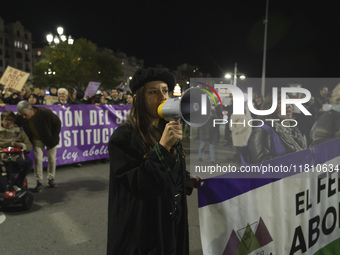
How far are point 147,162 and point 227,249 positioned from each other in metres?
0.91

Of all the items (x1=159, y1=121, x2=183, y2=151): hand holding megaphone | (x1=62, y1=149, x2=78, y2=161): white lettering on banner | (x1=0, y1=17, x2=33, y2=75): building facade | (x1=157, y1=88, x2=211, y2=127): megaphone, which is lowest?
(x1=62, y1=149, x2=78, y2=161): white lettering on banner

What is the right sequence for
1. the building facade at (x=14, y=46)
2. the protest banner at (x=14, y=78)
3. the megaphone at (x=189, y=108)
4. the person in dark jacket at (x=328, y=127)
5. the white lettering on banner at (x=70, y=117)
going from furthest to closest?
the building facade at (x=14, y=46)
the white lettering on banner at (x=70, y=117)
the protest banner at (x=14, y=78)
the person in dark jacket at (x=328, y=127)
the megaphone at (x=189, y=108)

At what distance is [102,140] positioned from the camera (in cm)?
804

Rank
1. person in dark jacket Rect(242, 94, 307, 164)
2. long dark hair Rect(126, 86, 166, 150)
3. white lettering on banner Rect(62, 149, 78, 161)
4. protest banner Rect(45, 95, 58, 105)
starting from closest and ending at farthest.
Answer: long dark hair Rect(126, 86, 166, 150)
person in dark jacket Rect(242, 94, 307, 164)
white lettering on banner Rect(62, 149, 78, 161)
protest banner Rect(45, 95, 58, 105)

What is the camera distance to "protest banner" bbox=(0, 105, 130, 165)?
7.17 meters

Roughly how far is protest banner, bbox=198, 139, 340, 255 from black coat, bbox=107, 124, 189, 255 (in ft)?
0.86

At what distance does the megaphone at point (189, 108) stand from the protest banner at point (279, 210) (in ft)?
1.76

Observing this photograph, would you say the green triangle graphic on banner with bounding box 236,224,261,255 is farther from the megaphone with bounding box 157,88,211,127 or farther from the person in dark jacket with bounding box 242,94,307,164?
the person in dark jacket with bounding box 242,94,307,164

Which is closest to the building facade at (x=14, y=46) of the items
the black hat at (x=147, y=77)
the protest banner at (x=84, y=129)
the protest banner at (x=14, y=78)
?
the protest banner at (x=14, y=78)

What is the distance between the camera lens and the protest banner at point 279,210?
1851 mm

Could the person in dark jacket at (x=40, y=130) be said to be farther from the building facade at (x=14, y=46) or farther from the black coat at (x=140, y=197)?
the building facade at (x=14, y=46)

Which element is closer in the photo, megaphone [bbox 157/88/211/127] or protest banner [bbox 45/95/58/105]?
megaphone [bbox 157/88/211/127]

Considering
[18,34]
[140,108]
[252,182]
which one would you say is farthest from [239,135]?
[18,34]

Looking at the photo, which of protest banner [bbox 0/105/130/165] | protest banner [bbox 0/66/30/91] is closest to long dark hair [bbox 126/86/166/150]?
protest banner [bbox 0/105/130/165]
